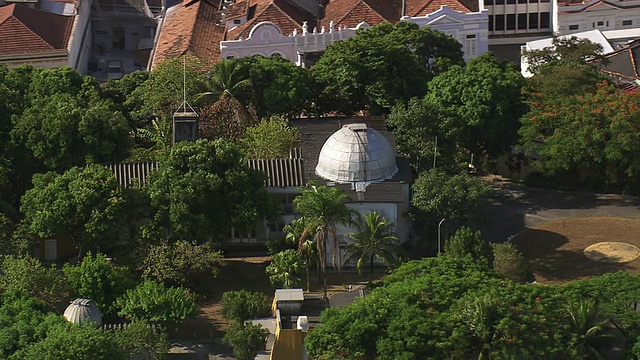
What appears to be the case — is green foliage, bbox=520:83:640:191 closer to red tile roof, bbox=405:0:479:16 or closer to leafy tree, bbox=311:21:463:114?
leafy tree, bbox=311:21:463:114

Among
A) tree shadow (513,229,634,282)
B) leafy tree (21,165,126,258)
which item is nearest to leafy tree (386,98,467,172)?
tree shadow (513,229,634,282)

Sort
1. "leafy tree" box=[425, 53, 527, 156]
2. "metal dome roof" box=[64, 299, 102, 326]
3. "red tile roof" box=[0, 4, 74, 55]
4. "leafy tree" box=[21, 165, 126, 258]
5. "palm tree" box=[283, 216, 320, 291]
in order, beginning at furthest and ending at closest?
1. "red tile roof" box=[0, 4, 74, 55]
2. "leafy tree" box=[425, 53, 527, 156]
3. "leafy tree" box=[21, 165, 126, 258]
4. "palm tree" box=[283, 216, 320, 291]
5. "metal dome roof" box=[64, 299, 102, 326]

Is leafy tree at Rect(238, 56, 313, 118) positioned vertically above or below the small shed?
above

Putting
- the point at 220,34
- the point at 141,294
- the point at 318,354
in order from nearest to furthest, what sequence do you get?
the point at 318,354 < the point at 141,294 < the point at 220,34

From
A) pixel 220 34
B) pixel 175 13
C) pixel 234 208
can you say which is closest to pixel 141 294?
pixel 234 208

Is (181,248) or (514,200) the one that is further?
(514,200)

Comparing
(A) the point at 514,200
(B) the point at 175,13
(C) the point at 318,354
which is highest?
(B) the point at 175,13

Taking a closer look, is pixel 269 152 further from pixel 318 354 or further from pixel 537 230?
pixel 318 354
